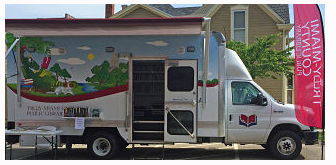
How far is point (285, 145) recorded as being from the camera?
752cm

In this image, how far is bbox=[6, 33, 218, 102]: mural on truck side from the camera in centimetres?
753

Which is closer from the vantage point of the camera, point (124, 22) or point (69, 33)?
point (124, 22)

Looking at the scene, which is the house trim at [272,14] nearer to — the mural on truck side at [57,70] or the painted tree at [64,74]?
the mural on truck side at [57,70]

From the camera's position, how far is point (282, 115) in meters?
7.51

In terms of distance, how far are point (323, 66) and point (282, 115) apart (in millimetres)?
1338

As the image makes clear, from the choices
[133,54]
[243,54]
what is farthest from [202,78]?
[243,54]

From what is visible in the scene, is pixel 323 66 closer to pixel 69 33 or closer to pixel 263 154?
pixel 263 154

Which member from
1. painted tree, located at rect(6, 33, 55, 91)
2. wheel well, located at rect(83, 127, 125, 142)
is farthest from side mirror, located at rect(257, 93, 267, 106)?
painted tree, located at rect(6, 33, 55, 91)

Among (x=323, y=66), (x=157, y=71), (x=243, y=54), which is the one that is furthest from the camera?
(x=243, y=54)

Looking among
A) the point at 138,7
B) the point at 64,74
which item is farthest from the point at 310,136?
the point at 138,7

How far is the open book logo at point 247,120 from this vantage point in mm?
7484

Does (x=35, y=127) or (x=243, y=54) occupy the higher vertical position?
(x=243, y=54)

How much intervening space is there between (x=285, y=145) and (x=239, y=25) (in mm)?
9659

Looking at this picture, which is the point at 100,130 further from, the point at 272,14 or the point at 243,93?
the point at 272,14
